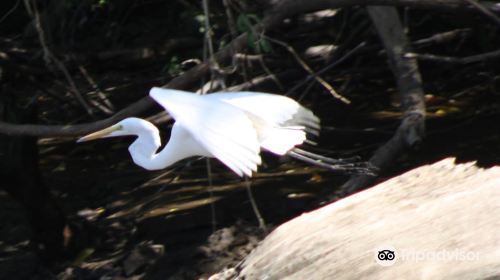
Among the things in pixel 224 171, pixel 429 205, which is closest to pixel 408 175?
pixel 429 205

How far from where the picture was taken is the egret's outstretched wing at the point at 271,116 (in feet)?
14.1

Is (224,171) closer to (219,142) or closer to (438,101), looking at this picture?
(438,101)

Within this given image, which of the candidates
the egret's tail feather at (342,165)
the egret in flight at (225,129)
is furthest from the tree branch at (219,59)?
the egret's tail feather at (342,165)

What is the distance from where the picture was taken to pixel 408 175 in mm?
3600

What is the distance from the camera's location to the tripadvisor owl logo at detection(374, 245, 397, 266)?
305 centimetres

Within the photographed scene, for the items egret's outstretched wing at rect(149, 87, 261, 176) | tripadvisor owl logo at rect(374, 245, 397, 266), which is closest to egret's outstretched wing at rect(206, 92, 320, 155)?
egret's outstretched wing at rect(149, 87, 261, 176)

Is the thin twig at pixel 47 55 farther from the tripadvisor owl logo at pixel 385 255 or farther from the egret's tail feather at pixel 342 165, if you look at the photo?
the tripadvisor owl logo at pixel 385 255

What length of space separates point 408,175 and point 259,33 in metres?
1.43

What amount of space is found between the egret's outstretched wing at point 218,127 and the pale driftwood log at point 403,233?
0.95 ft

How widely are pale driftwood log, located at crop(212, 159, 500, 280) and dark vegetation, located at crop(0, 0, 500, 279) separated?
1.37 m

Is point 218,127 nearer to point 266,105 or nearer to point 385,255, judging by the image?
point 266,105

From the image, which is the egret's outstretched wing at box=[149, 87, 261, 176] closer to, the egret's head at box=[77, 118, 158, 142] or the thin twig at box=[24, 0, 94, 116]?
the egret's head at box=[77, 118, 158, 142]

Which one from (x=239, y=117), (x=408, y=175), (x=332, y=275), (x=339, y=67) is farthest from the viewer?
(x=339, y=67)

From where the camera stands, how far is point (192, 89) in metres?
6.65
